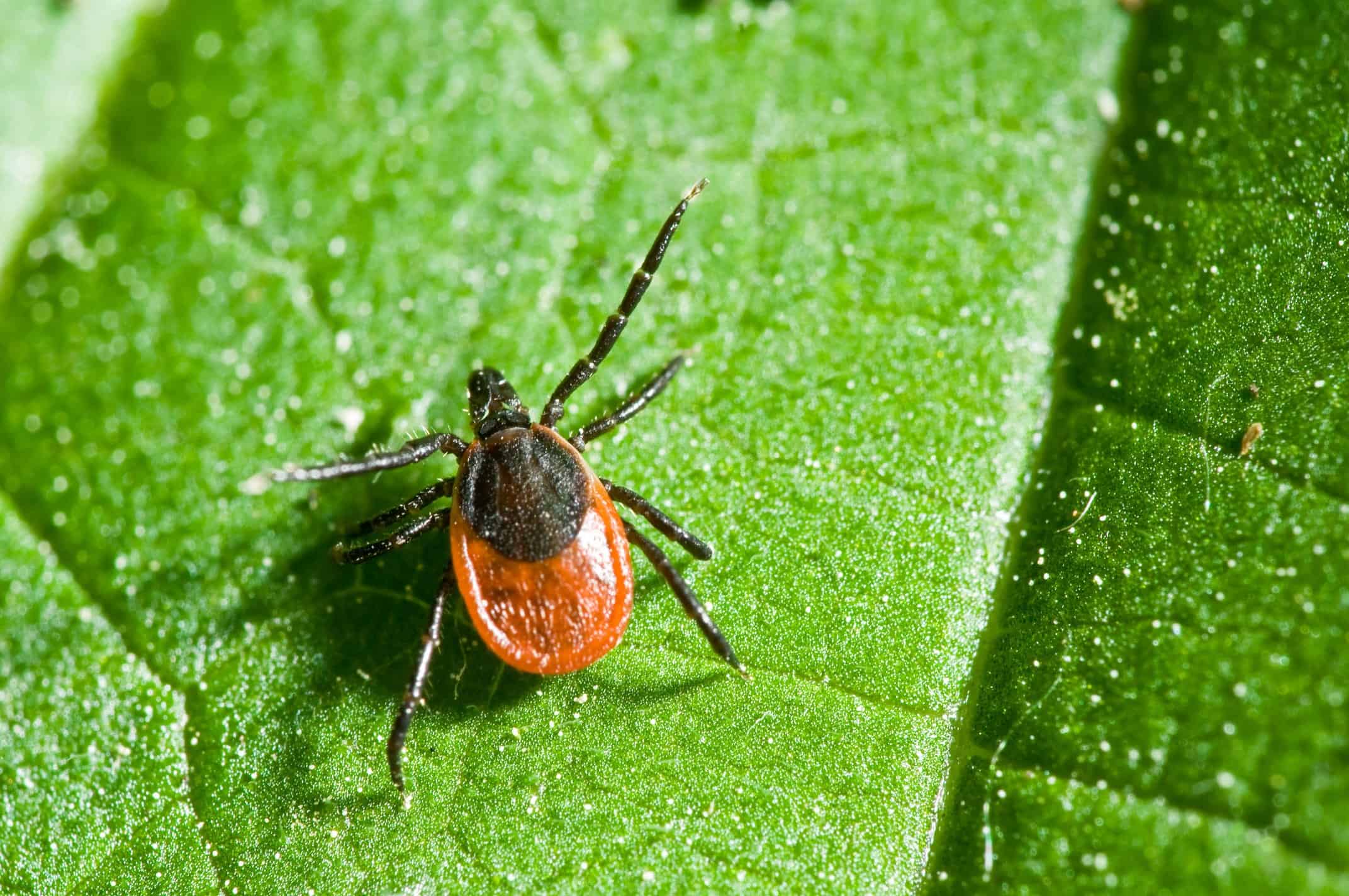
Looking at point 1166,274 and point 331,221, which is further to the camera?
point 331,221

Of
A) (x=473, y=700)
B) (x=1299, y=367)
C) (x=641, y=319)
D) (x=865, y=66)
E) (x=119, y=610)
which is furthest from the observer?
(x=865, y=66)

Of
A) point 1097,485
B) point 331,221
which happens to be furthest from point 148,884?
point 1097,485

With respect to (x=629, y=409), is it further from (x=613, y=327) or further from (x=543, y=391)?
(x=543, y=391)

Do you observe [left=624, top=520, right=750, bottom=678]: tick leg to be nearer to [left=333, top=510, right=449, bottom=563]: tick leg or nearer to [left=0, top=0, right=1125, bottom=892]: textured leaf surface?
[left=0, top=0, right=1125, bottom=892]: textured leaf surface

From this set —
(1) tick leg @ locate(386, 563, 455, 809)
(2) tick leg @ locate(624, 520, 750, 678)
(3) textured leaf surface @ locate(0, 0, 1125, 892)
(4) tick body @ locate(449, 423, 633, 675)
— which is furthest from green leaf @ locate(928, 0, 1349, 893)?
(1) tick leg @ locate(386, 563, 455, 809)

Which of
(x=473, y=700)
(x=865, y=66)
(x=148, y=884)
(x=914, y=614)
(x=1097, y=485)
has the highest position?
(x=865, y=66)

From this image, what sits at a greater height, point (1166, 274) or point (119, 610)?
point (1166, 274)

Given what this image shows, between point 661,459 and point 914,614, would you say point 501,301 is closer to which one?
point 661,459

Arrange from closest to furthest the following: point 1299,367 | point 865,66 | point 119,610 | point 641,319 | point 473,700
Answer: point 1299,367 → point 473,700 → point 119,610 → point 641,319 → point 865,66

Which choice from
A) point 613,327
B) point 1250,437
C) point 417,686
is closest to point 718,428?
point 613,327
